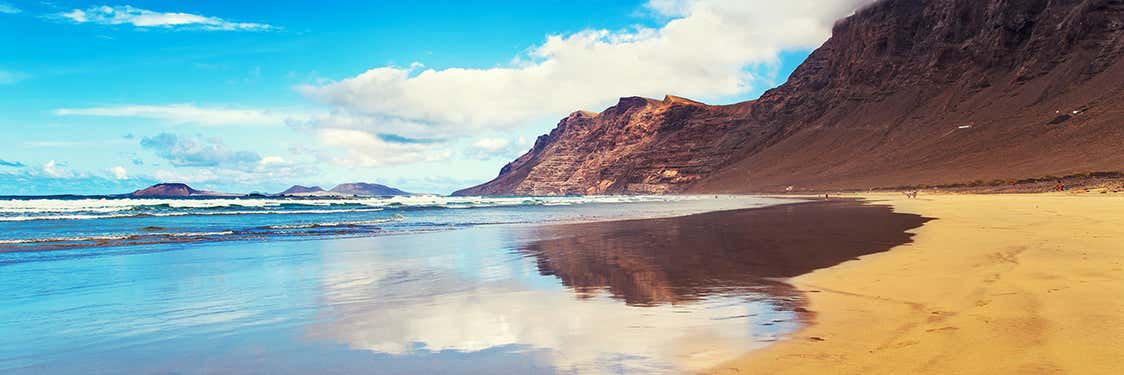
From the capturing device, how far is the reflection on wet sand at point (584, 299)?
20.7 ft

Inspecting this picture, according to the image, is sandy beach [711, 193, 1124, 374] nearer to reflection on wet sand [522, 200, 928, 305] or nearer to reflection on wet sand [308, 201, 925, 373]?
reflection on wet sand [308, 201, 925, 373]

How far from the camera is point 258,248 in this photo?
762 inches

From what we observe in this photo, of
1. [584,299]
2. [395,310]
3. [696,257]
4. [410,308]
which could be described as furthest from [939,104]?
[395,310]

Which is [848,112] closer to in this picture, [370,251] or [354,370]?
[370,251]

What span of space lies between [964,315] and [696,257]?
7645 mm

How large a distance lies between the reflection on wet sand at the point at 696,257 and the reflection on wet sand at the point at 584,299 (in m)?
0.04

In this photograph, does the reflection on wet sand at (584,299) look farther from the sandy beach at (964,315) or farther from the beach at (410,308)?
the sandy beach at (964,315)

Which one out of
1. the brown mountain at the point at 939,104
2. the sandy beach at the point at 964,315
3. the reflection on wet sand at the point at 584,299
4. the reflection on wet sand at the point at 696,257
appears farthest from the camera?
the brown mountain at the point at 939,104

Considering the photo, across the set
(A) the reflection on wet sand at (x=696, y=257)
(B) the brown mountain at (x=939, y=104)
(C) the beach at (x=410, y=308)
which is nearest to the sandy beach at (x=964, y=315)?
(C) the beach at (x=410, y=308)

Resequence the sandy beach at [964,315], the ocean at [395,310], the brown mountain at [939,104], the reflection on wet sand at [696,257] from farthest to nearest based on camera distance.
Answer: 1. the brown mountain at [939,104]
2. the reflection on wet sand at [696,257]
3. the ocean at [395,310]
4. the sandy beach at [964,315]

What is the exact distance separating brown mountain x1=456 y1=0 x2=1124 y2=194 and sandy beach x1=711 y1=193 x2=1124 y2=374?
2766 inches

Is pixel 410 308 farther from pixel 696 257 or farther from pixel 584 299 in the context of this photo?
pixel 696 257

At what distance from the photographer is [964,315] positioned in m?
6.89

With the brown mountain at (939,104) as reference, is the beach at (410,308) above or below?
below
